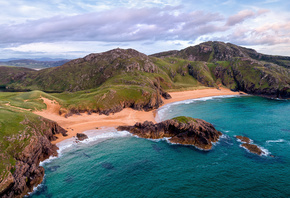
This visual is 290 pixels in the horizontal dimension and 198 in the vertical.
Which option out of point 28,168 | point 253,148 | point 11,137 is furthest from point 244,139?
point 11,137

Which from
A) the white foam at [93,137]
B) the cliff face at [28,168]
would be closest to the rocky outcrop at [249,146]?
the white foam at [93,137]

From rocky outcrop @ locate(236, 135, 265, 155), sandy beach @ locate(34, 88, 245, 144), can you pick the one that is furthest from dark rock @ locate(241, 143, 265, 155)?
sandy beach @ locate(34, 88, 245, 144)

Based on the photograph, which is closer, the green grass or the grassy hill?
the green grass

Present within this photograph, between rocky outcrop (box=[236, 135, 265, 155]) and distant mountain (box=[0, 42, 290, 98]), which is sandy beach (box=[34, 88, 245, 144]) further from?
distant mountain (box=[0, 42, 290, 98])

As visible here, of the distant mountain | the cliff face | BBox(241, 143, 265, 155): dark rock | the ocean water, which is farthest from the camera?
the distant mountain

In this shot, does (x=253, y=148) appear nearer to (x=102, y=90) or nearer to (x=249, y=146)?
(x=249, y=146)

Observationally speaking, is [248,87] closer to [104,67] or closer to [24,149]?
[104,67]
